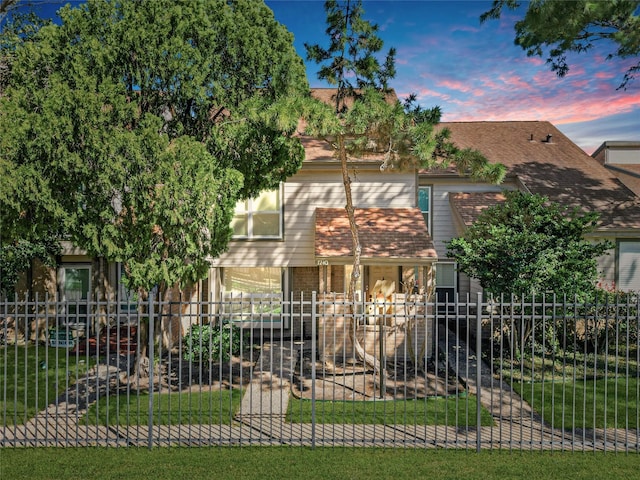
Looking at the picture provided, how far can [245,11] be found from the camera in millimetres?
10422

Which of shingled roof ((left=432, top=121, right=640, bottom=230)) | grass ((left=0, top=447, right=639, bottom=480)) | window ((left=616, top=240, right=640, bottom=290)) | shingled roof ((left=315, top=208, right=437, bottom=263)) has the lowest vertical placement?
grass ((left=0, top=447, right=639, bottom=480))

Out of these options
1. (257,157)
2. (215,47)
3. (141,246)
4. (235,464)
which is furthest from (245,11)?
(235,464)

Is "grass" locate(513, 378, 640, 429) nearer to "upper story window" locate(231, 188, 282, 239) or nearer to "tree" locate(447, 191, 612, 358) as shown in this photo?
"tree" locate(447, 191, 612, 358)

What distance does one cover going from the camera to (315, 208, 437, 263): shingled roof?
1437cm

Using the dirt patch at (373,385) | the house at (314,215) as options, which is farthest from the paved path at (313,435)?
the house at (314,215)

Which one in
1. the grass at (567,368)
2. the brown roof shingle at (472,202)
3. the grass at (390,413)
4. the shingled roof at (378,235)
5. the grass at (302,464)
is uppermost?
the brown roof shingle at (472,202)

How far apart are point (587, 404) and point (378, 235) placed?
7.08 meters

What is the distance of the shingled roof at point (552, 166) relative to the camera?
1845 cm

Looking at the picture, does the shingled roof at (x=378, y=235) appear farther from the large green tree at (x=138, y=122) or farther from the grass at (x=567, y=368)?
the large green tree at (x=138, y=122)

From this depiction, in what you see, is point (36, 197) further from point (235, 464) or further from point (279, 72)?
point (235, 464)

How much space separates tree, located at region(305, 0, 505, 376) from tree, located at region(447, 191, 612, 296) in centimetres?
164

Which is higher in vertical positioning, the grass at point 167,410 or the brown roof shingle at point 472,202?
the brown roof shingle at point 472,202

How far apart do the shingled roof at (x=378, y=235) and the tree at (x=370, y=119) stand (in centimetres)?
247

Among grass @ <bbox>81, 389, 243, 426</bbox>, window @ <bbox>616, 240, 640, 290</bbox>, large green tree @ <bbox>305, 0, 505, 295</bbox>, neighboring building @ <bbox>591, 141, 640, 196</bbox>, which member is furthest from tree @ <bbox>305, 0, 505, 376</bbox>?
neighboring building @ <bbox>591, 141, 640, 196</bbox>
